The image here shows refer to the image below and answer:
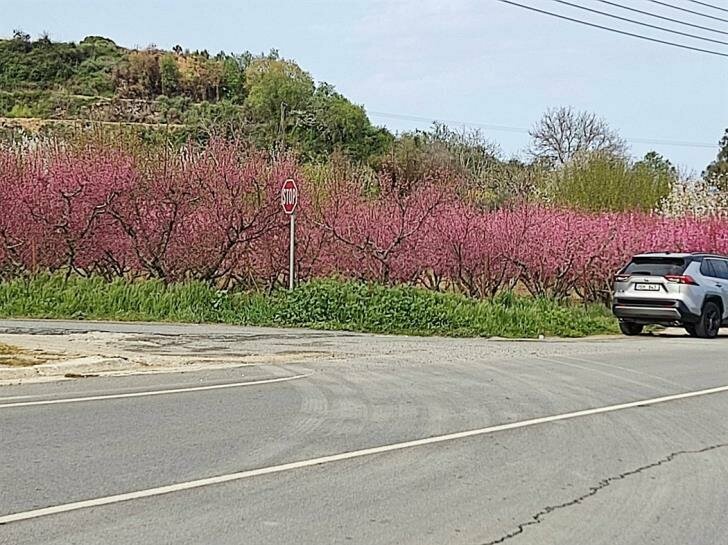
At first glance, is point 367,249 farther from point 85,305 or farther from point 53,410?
point 53,410

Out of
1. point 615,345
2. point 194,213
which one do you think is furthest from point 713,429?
point 194,213

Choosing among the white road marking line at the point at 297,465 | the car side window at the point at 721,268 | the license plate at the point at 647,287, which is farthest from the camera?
the car side window at the point at 721,268

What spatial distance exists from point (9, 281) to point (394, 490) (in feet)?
59.6

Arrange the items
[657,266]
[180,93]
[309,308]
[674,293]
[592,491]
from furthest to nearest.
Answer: [180,93] < [657,266] < [674,293] < [309,308] < [592,491]

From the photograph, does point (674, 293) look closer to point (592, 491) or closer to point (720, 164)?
point (592, 491)

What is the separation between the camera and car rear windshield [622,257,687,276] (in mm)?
21156

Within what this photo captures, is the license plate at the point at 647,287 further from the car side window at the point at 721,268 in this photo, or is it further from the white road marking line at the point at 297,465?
the white road marking line at the point at 297,465

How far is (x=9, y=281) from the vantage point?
23.4m

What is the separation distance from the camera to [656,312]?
20.9 m

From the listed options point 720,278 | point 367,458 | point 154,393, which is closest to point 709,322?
point 720,278

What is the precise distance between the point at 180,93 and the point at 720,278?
178 feet

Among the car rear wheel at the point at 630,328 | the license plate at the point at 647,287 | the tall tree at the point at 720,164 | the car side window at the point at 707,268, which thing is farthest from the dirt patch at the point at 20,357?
the tall tree at the point at 720,164

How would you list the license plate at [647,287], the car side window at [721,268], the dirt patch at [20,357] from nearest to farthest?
the dirt patch at [20,357], the license plate at [647,287], the car side window at [721,268]

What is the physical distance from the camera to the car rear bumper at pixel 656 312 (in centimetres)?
2081
